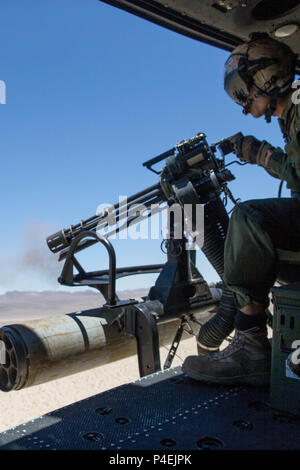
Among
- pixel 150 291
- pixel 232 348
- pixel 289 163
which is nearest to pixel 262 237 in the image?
pixel 289 163

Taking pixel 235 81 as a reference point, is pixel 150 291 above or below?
below

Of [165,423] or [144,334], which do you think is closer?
[165,423]

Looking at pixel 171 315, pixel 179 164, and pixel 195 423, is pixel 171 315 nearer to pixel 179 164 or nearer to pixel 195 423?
pixel 179 164

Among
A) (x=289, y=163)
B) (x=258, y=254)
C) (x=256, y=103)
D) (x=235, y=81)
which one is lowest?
(x=258, y=254)

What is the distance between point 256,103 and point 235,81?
0.64 ft

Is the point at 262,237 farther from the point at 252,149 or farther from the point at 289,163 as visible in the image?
the point at 252,149

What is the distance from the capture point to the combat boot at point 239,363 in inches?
89.7

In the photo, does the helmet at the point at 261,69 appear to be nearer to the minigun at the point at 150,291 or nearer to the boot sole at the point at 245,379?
the minigun at the point at 150,291

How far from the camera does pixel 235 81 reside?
107 inches

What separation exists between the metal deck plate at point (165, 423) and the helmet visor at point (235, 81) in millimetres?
1729

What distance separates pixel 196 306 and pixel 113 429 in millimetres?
3108

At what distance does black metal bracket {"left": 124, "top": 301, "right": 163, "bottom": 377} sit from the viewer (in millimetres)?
3854

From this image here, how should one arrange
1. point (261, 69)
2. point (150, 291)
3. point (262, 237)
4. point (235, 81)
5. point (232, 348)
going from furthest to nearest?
point (150, 291) → point (235, 81) → point (261, 69) → point (232, 348) → point (262, 237)

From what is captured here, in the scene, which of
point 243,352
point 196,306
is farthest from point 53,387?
point 243,352
